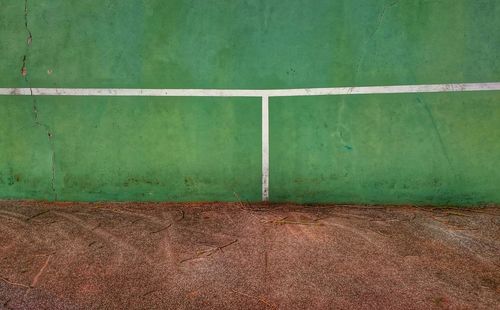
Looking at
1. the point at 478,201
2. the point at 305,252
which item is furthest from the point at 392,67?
the point at 305,252

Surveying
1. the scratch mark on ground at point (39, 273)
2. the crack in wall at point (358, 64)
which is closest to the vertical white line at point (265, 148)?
the crack in wall at point (358, 64)

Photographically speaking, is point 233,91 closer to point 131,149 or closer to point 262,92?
point 262,92

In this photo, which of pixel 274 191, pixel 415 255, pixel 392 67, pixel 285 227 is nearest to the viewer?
pixel 415 255

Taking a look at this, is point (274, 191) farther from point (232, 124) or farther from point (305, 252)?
point (305, 252)

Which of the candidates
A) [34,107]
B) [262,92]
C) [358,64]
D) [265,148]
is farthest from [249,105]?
[34,107]

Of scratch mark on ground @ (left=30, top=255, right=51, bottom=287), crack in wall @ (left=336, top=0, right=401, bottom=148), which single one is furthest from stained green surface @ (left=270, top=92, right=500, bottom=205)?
scratch mark on ground @ (left=30, top=255, right=51, bottom=287)

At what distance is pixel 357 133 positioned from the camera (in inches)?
131

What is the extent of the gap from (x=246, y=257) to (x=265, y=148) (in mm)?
1257

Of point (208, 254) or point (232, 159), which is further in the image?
point (232, 159)

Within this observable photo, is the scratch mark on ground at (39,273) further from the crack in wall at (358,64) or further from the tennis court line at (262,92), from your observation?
the crack in wall at (358,64)

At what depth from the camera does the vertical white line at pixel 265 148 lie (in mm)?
3326

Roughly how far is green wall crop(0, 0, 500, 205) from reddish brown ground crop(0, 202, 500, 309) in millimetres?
258

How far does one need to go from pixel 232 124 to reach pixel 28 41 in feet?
7.08

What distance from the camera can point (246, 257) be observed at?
243 cm
